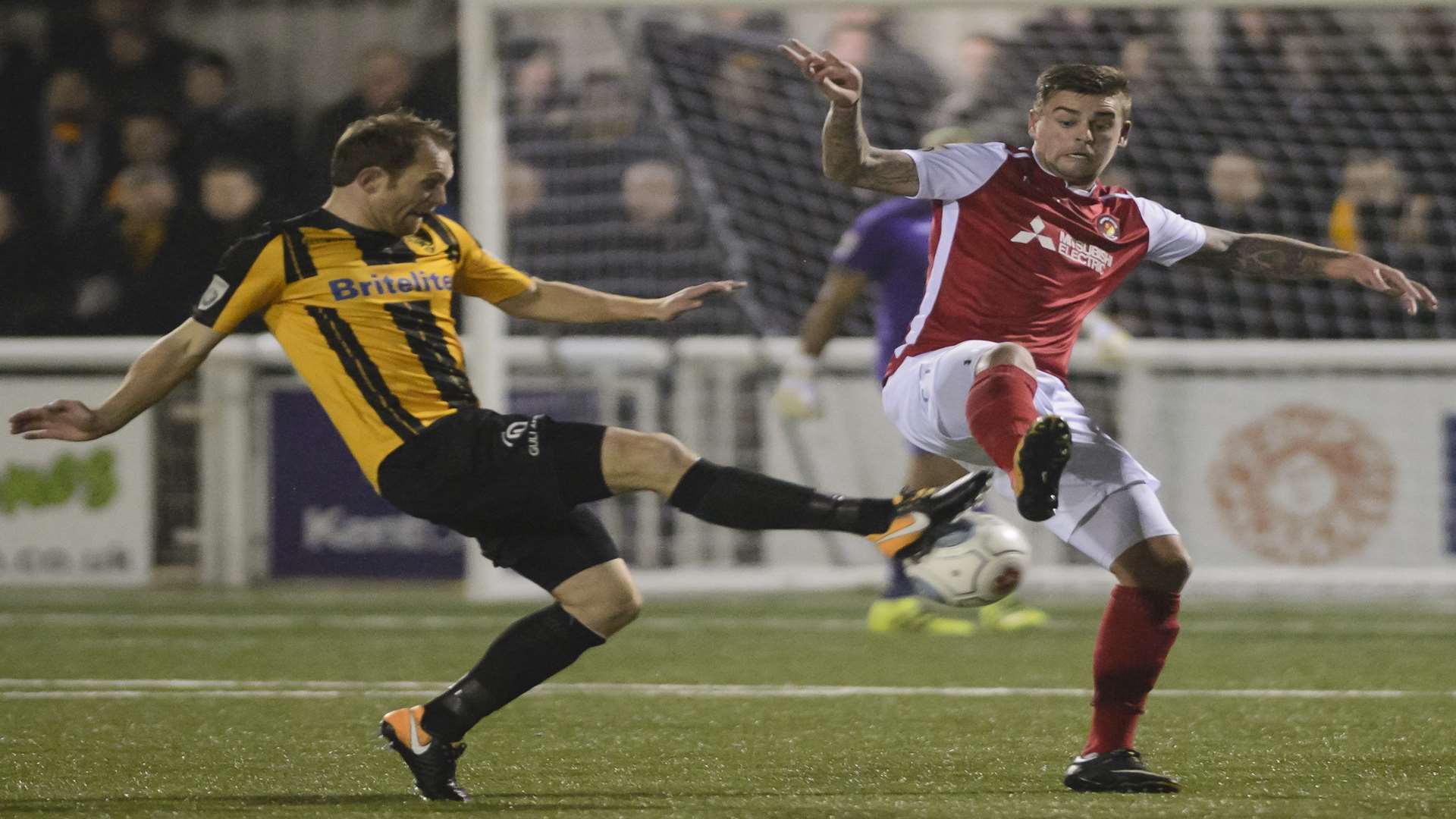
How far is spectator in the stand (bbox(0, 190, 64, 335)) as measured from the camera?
438 inches

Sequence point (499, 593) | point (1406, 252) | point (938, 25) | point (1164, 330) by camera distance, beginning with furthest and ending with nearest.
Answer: point (938, 25) → point (1164, 330) → point (1406, 252) → point (499, 593)

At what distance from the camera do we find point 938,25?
39.1 ft

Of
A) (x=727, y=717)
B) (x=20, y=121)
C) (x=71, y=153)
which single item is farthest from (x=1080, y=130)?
(x=20, y=121)

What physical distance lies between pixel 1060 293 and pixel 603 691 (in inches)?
83.8

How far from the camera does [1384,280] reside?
Result: 4445 mm

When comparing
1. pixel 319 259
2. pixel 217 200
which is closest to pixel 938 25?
pixel 217 200

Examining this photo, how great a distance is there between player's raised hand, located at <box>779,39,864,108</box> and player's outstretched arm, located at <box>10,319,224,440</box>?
131 cm

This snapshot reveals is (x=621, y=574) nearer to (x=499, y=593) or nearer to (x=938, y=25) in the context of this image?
(x=499, y=593)

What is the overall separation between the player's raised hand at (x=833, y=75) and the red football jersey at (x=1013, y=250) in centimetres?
34

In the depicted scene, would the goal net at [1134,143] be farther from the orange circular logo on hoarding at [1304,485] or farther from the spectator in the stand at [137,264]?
the spectator in the stand at [137,264]

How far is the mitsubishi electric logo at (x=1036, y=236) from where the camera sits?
434 centimetres

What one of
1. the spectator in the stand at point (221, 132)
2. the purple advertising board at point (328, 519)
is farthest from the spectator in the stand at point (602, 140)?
the spectator in the stand at point (221, 132)

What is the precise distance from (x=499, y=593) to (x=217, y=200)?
3.20m

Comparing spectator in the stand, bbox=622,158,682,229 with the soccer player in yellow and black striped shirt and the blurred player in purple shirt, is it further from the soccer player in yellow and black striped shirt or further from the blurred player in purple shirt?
the soccer player in yellow and black striped shirt
